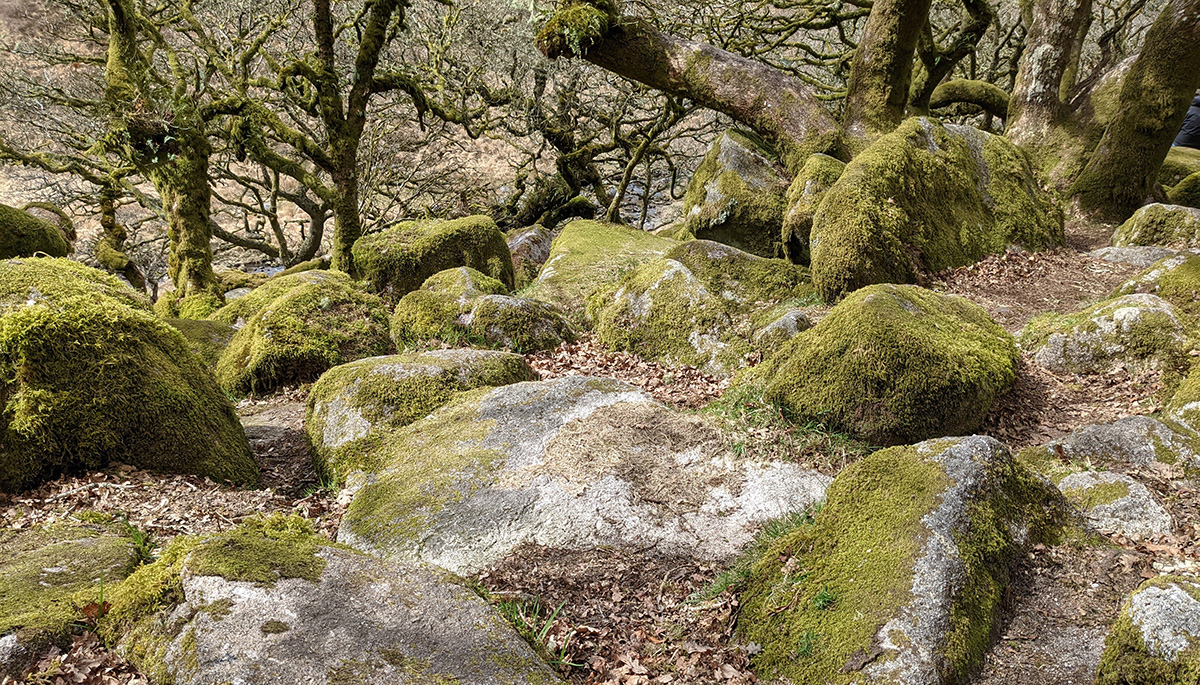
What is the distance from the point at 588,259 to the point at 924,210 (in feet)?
19.0

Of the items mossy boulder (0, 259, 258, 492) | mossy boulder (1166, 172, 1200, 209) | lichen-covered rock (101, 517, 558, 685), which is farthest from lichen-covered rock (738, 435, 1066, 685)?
mossy boulder (1166, 172, 1200, 209)

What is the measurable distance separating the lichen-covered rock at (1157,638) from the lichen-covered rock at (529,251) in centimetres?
1241

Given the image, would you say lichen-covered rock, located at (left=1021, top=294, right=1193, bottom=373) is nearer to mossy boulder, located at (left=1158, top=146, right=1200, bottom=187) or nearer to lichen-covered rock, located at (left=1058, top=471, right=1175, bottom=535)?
lichen-covered rock, located at (left=1058, top=471, right=1175, bottom=535)

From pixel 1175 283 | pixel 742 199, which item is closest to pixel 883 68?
pixel 742 199

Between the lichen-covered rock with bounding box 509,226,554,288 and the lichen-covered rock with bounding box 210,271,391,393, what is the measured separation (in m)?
5.61

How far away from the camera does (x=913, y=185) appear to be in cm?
852

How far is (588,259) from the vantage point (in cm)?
1208

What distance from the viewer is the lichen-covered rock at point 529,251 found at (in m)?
14.7

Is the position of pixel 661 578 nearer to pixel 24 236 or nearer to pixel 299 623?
pixel 299 623

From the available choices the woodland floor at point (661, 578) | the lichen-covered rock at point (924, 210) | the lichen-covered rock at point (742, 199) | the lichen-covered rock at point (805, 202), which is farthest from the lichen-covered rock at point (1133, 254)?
the lichen-covered rock at point (742, 199)

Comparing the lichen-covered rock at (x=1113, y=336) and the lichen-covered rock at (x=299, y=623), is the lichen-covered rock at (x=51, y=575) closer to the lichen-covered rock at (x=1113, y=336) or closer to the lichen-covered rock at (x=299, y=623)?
the lichen-covered rock at (x=299, y=623)

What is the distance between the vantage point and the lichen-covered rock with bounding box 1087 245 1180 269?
886 centimetres

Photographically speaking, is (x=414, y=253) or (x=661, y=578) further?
(x=414, y=253)

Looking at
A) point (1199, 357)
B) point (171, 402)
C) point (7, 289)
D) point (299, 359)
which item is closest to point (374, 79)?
point (299, 359)
